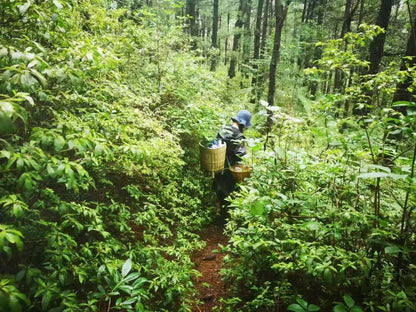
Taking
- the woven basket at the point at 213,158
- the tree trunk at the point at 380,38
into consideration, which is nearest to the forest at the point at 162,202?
the woven basket at the point at 213,158

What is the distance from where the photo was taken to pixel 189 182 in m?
5.57

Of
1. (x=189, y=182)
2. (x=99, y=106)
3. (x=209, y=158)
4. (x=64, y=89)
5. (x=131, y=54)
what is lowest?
(x=189, y=182)

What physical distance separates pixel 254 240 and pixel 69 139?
220cm

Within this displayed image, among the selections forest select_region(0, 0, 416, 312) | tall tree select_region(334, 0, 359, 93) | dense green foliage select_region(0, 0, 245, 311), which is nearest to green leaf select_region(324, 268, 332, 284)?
forest select_region(0, 0, 416, 312)

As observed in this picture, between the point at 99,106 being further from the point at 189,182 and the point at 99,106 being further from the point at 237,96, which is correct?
the point at 237,96

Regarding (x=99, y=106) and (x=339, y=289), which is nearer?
(x=339, y=289)

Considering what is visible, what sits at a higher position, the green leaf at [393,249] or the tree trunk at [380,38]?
the tree trunk at [380,38]

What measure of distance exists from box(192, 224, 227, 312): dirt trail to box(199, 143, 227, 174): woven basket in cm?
133

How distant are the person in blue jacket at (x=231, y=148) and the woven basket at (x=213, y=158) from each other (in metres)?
0.17

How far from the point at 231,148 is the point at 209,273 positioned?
2.61 m

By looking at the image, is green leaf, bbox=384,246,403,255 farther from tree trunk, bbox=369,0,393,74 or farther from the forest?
tree trunk, bbox=369,0,393,74

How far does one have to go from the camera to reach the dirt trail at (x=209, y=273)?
359 cm

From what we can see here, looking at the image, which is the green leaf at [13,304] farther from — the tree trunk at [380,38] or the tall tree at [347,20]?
the tall tree at [347,20]

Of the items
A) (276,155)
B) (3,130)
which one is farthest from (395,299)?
(3,130)
